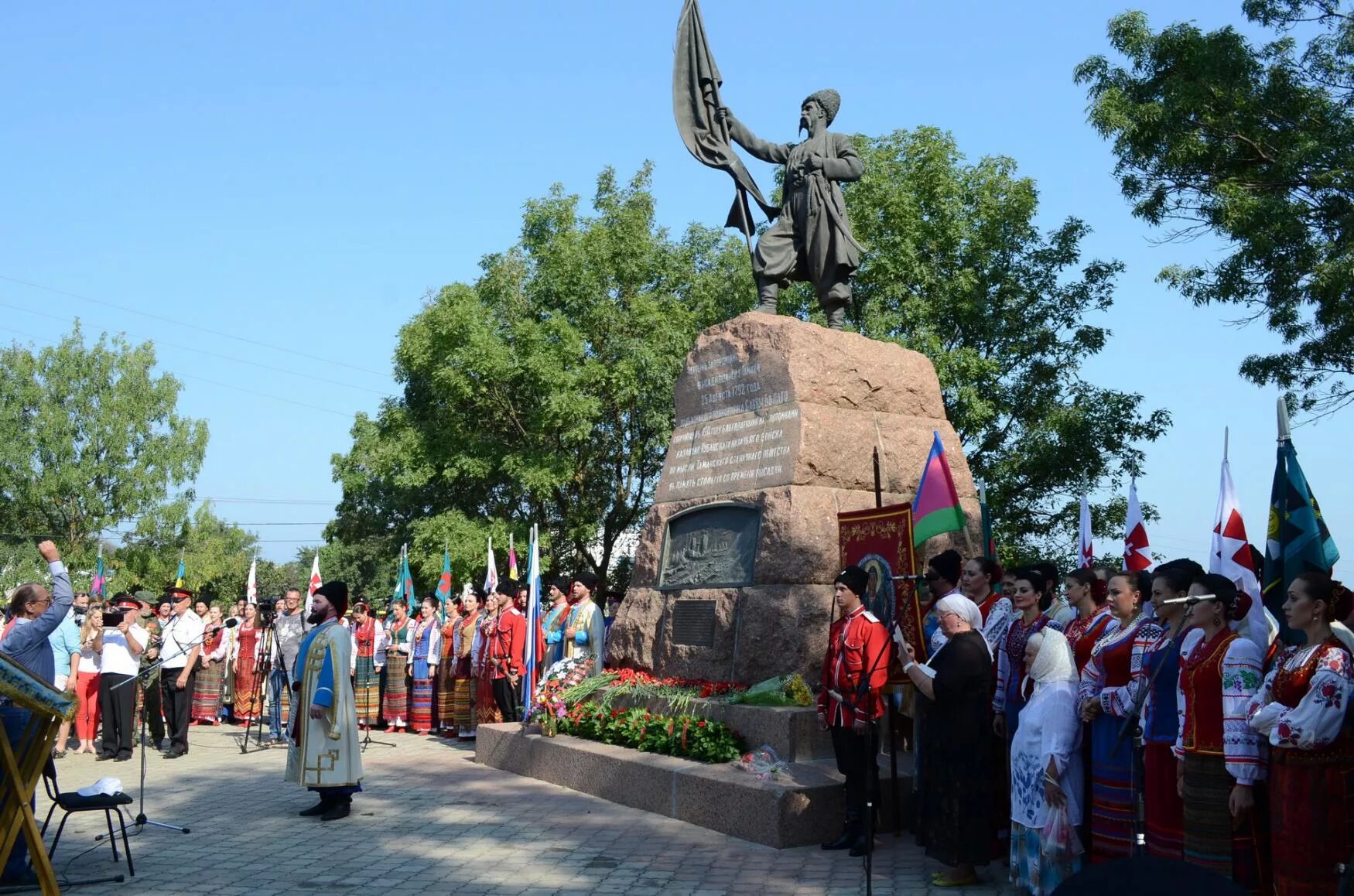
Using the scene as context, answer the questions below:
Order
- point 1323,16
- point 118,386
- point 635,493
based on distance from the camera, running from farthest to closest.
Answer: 1. point 118,386
2. point 635,493
3. point 1323,16

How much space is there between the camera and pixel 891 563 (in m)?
7.26

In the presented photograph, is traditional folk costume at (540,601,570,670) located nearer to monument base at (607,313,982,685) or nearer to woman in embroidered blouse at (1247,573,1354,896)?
monument base at (607,313,982,685)

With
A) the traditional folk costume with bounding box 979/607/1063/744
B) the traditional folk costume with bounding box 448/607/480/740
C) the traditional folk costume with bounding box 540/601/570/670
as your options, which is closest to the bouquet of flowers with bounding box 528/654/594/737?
the traditional folk costume with bounding box 540/601/570/670

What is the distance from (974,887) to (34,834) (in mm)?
4696

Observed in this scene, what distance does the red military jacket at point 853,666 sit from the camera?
6625 mm

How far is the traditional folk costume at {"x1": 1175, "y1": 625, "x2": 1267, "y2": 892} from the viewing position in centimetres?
483

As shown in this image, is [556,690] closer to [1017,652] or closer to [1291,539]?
[1017,652]

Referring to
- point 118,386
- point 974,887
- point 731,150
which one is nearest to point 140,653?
point 731,150

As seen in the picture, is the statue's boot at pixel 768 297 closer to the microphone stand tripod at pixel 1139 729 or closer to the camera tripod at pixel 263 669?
the microphone stand tripod at pixel 1139 729

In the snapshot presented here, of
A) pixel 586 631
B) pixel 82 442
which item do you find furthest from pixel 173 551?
pixel 586 631

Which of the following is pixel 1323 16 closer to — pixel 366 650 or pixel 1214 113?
pixel 1214 113

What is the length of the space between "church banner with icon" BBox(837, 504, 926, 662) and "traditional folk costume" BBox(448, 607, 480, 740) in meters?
7.00

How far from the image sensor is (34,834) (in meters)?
5.32

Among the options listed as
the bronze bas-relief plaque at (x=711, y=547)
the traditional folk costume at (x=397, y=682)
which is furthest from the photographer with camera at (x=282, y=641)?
the bronze bas-relief plaque at (x=711, y=547)
